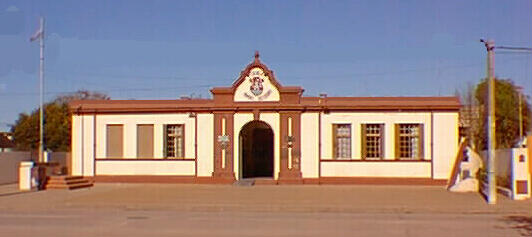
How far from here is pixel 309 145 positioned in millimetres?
36500

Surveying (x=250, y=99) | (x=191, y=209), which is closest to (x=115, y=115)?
(x=250, y=99)

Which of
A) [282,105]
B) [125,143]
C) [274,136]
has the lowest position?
[125,143]

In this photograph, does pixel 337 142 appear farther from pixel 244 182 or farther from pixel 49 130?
pixel 49 130

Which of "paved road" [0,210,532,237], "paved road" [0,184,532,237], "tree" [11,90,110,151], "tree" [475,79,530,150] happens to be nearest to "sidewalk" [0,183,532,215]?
"paved road" [0,184,532,237]

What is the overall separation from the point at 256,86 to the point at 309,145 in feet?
12.9

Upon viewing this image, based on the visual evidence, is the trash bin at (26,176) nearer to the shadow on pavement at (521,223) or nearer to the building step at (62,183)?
the building step at (62,183)

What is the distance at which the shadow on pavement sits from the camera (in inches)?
626

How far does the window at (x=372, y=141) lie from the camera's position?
1416 inches

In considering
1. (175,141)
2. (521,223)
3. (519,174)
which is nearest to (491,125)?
(519,174)

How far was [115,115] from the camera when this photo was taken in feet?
125

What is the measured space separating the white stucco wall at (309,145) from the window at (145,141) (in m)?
7.74

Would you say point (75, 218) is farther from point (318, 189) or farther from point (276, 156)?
point (276, 156)

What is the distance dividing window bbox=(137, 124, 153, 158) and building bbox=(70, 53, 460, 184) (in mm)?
51

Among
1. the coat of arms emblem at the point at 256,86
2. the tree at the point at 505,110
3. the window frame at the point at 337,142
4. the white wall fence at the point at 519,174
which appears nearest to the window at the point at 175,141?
the coat of arms emblem at the point at 256,86
